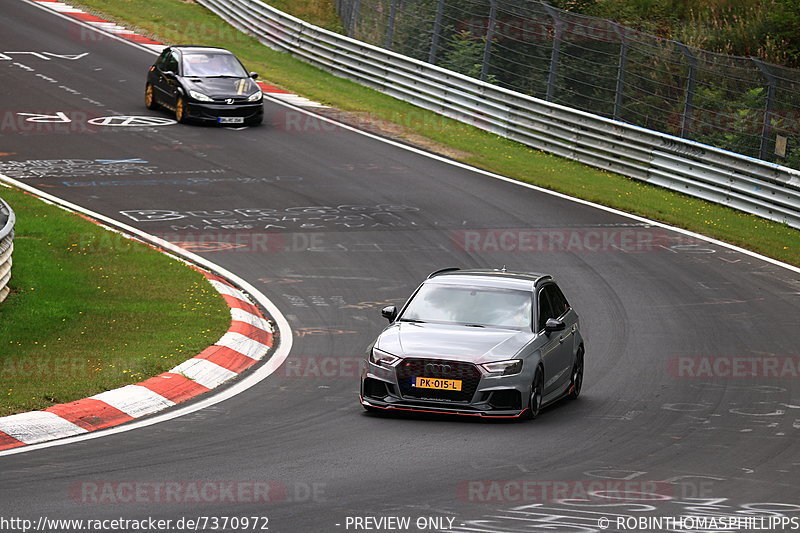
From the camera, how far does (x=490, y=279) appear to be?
13.9 m

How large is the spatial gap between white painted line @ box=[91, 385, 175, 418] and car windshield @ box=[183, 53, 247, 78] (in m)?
18.8

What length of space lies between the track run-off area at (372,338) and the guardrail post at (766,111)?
423 centimetres

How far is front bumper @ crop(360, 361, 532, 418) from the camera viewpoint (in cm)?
1219

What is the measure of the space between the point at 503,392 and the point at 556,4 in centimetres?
2590

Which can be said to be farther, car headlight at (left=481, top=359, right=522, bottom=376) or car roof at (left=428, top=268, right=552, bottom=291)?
car roof at (left=428, top=268, right=552, bottom=291)

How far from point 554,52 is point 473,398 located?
19322mm

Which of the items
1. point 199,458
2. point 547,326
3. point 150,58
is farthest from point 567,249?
point 150,58

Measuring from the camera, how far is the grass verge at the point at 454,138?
79.5ft

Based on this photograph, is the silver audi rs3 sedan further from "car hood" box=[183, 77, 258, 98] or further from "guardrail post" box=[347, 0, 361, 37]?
"guardrail post" box=[347, 0, 361, 37]
